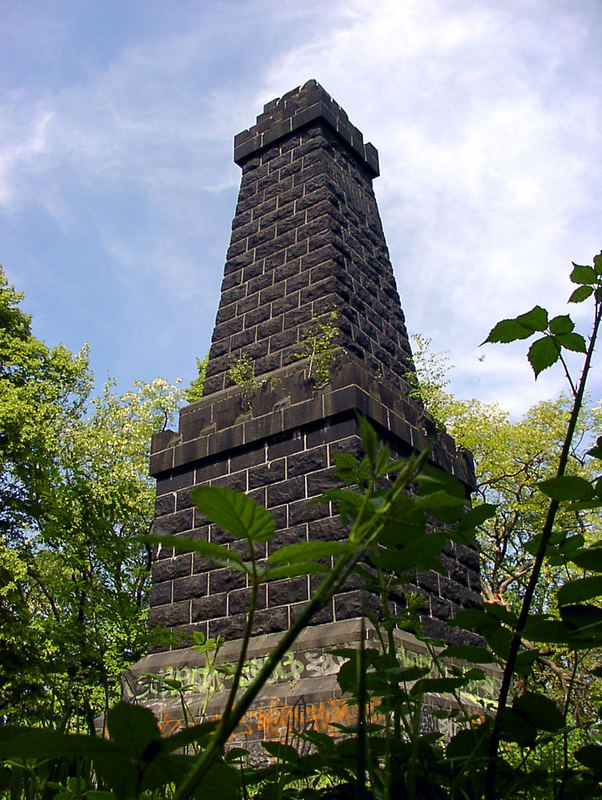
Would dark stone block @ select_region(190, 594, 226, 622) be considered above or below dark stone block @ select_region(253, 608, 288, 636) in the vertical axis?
A: above

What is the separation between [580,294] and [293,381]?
5.26m

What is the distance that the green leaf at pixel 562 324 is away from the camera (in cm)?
122

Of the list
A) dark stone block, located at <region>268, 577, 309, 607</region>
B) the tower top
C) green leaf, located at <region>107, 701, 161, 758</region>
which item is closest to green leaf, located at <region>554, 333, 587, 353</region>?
green leaf, located at <region>107, 701, 161, 758</region>

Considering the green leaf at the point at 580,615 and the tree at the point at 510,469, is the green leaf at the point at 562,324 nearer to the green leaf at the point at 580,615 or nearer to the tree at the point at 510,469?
the green leaf at the point at 580,615

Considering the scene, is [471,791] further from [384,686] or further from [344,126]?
[344,126]

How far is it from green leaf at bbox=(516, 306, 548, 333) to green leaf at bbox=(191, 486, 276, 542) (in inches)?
31.0

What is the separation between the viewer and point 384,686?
3.57ft

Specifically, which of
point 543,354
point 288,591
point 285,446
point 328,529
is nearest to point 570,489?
point 543,354

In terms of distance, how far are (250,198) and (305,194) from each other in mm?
974

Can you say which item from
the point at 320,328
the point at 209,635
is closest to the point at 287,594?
the point at 209,635

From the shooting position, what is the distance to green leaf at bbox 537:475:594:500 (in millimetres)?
1040

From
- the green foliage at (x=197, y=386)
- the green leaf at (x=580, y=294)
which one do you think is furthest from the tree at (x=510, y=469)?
the green leaf at (x=580, y=294)

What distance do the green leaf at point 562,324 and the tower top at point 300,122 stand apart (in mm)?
8087

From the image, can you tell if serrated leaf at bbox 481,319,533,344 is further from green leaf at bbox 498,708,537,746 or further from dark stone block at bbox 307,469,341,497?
dark stone block at bbox 307,469,341,497
